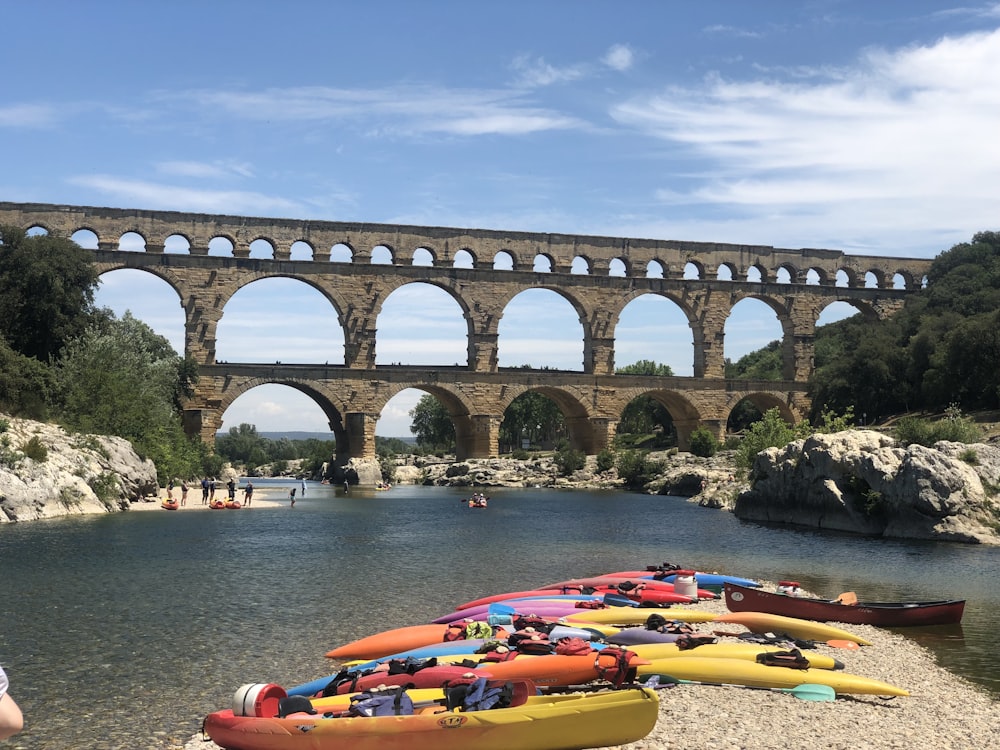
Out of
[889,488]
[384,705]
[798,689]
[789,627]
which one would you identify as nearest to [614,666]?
[798,689]

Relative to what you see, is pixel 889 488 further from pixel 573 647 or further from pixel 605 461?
pixel 605 461

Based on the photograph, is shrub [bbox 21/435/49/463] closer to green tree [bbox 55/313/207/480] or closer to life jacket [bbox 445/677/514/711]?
green tree [bbox 55/313/207/480]

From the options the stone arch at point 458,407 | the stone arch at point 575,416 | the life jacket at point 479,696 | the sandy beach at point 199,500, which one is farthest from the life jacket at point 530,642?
the stone arch at point 575,416

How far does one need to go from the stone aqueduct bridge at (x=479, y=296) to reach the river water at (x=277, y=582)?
59.5 ft

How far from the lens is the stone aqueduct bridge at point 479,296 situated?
47750 mm

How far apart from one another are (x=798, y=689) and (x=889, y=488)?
1750 centimetres

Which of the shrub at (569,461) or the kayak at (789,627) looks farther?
the shrub at (569,461)

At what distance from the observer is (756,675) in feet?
29.8

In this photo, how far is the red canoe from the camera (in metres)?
12.8

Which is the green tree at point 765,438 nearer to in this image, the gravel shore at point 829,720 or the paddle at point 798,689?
the gravel shore at point 829,720

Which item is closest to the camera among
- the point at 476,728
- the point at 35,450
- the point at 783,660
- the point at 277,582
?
the point at 476,728

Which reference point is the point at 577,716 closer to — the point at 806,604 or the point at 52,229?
the point at 806,604

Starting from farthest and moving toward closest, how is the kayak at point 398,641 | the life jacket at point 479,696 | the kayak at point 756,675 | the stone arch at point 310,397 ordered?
the stone arch at point 310,397 < the kayak at point 398,641 < the kayak at point 756,675 < the life jacket at point 479,696

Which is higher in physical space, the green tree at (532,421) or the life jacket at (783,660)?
the green tree at (532,421)
